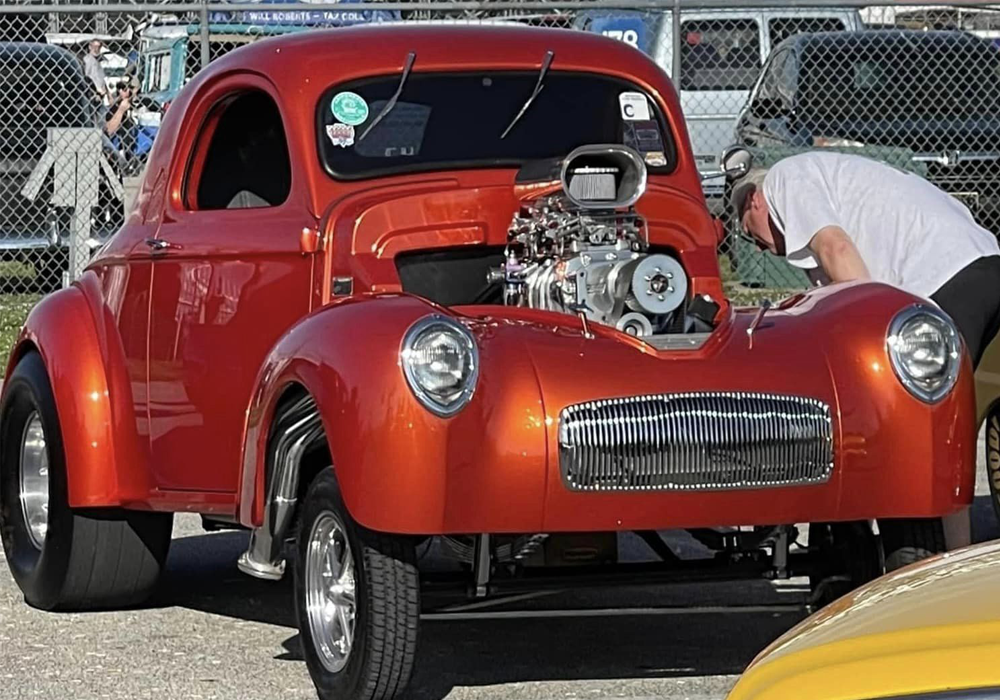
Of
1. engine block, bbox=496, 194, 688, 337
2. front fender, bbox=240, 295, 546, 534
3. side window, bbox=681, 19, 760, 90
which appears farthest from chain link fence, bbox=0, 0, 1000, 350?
front fender, bbox=240, 295, 546, 534

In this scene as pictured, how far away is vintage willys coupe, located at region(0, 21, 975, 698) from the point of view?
Result: 517 cm

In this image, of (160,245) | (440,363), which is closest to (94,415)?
(160,245)

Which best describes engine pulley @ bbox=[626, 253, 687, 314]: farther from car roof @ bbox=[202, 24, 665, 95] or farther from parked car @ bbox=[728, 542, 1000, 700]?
parked car @ bbox=[728, 542, 1000, 700]

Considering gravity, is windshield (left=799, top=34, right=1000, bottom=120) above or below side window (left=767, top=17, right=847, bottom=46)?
below

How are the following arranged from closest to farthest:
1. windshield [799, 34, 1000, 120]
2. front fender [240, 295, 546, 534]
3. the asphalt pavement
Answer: front fender [240, 295, 546, 534]
the asphalt pavement
windshield [799, 34, 1000, 120]

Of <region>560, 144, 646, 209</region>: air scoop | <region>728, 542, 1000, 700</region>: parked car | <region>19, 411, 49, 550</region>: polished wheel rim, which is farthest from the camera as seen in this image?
<region>19, 411, 49, 550</region>: polished wheel rim

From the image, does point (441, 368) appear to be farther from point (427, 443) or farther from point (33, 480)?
point (33, 480)

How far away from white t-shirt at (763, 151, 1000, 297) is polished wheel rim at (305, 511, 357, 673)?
1995mm

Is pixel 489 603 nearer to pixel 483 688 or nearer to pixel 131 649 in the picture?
pixel 483 688

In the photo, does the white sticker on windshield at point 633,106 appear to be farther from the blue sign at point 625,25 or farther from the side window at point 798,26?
the side window at point 798,26

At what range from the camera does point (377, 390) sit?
16.8ft

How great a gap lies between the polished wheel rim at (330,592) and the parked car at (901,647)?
2196 mm

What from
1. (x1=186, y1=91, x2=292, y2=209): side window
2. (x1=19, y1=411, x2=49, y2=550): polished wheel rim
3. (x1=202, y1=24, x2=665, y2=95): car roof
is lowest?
(x1=19, y1=411, x2=49, y2=550): polished wheel rim

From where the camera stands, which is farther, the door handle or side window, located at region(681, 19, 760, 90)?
side window, located at region(681, 19, 760, 90)
